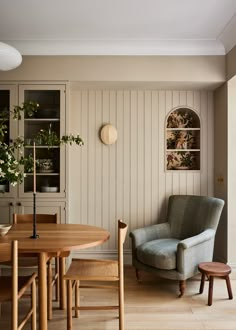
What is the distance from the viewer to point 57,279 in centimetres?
308

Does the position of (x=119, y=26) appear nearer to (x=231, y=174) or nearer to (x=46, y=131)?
(x=46, y=131)

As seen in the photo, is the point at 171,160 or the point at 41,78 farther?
the point at 171,160

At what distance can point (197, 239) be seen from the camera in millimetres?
3203

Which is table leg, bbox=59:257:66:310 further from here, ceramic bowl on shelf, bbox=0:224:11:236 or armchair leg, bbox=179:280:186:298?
armchair leg, bbox=179:280:186:298

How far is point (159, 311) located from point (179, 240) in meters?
1.04

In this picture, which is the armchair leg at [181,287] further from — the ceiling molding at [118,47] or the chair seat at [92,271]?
the ceiling molding at [118,47]

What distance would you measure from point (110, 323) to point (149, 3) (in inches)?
107

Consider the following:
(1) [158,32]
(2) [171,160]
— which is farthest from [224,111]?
(1) [158,32]

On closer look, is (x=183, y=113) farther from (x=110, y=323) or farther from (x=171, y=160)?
(x=110, y=323)

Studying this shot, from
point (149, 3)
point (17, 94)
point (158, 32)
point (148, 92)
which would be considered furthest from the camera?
point (148, 92)

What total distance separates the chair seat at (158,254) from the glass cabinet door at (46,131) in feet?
3.67

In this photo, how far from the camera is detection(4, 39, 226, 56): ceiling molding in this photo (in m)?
3.65

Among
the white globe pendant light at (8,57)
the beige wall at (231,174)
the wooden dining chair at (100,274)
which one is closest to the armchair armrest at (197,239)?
the beige wall at (231,174)

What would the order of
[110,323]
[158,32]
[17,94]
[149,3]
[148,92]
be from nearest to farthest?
1. [110,323]
2. [149,3]
3. [158,32]
4. [17,94]
5. [148,92]
